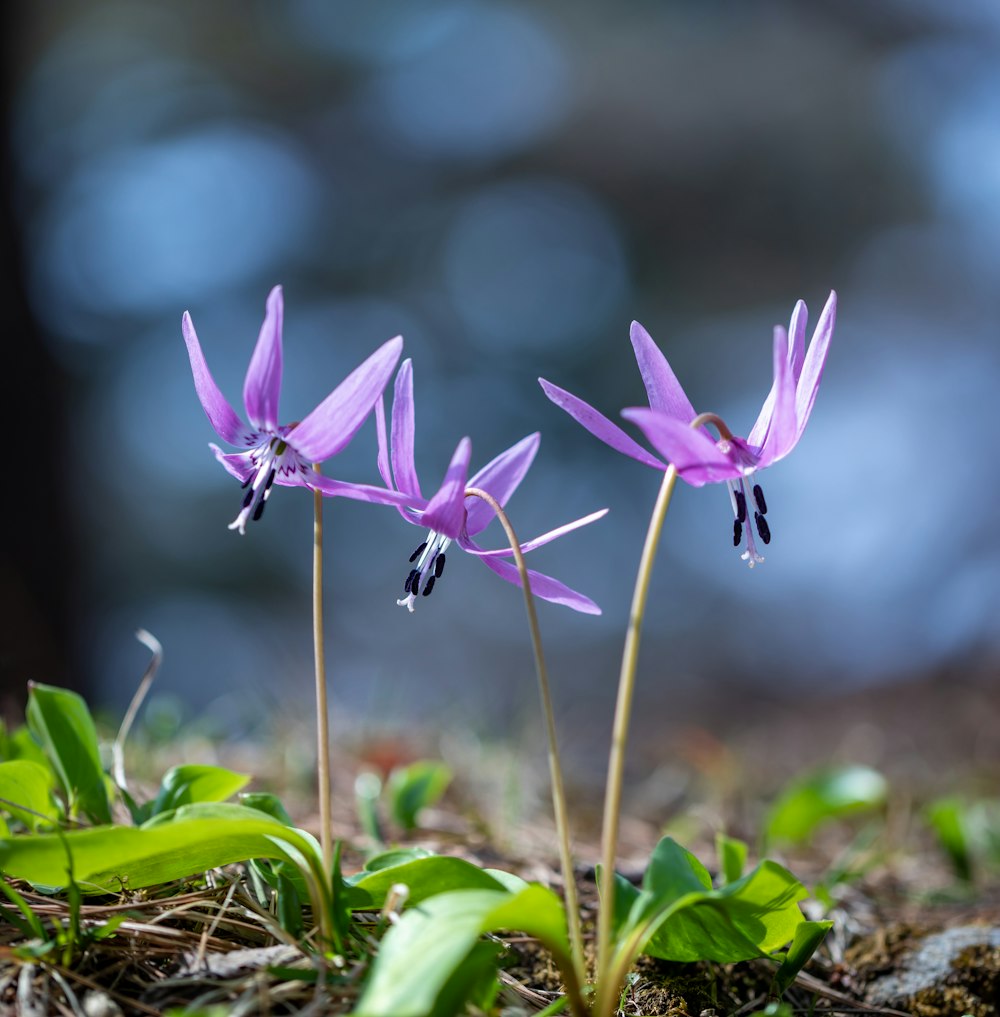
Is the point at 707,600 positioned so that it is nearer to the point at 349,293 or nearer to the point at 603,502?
the point at 603,502

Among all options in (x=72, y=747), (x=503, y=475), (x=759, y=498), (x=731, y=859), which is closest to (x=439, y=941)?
(x=503, y=475)

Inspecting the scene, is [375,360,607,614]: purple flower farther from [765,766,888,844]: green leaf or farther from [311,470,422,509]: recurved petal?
[765,766,888,844]: green leaf

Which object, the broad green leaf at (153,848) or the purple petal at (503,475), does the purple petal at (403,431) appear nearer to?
the purple petal at (503,475)

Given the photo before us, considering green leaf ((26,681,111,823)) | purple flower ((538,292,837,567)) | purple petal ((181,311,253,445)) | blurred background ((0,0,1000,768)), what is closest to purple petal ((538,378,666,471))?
purple flower ((538,292,837,567))

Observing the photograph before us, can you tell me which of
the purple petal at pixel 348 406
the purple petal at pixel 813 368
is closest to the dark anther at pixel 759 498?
the purple petal at pixel 813 368

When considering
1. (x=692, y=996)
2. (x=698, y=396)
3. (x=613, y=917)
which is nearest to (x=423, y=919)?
(x=613, y=917)

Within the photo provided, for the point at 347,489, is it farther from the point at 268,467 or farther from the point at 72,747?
the point at 72,747
